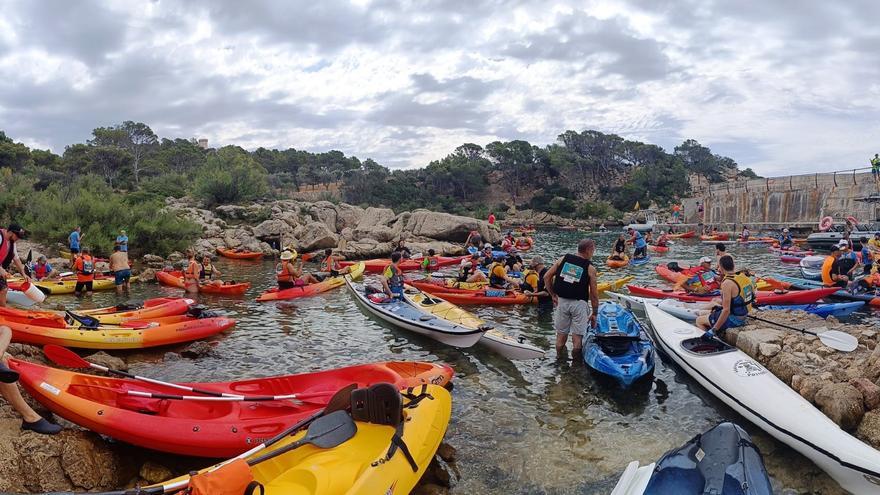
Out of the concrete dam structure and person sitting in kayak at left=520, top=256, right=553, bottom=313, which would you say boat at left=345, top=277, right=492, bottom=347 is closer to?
person sitting in kayak at left=520, top=256, right=553, bottom=313

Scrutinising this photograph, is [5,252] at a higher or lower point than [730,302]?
higher

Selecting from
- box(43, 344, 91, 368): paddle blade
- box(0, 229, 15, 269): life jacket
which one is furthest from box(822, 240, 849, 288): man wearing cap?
box(0, 229, 15, 269): life jacket

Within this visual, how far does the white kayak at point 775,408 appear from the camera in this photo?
4.42 meters

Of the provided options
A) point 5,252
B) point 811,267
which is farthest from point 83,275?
point 811,267

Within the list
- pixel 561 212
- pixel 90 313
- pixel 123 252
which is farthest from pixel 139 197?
pixel 561 212

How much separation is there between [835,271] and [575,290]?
31.1 feet

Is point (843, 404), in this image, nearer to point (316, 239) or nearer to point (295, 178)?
point (316, 239)

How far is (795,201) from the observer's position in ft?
129

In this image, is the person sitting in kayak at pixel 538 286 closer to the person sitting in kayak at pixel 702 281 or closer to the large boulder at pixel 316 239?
the person sitting in kayak at pixel 702 281

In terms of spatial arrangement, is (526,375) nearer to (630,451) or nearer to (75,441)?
(630,451)

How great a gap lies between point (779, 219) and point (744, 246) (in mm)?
15189

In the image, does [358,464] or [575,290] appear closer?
[358,464]

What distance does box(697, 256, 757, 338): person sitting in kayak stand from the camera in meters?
7.46

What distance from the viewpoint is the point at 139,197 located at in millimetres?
33625
